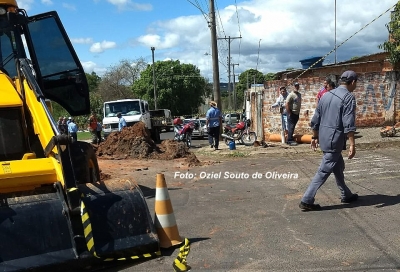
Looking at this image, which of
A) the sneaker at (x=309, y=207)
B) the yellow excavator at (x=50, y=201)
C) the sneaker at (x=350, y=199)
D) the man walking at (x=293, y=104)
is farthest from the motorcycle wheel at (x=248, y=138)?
the yellow excavator at (x=50, y=201)

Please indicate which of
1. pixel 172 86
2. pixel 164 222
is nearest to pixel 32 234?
pixel 164 222

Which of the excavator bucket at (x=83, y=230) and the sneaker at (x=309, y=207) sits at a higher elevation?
the excavator bucket at (x=83, y=230)

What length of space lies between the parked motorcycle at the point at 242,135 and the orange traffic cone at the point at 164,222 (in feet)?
37.4

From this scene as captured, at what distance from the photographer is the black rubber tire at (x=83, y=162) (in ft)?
19.3

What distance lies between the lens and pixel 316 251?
5.13m

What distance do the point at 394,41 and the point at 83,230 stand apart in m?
13.1

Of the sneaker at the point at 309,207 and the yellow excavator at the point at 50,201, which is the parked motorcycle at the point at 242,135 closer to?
the sneaker at the point at 309,207

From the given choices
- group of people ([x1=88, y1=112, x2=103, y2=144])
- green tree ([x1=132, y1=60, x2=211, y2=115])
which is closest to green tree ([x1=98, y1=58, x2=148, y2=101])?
green tree ([x1=132, y1=60, x2=211, y2=115])

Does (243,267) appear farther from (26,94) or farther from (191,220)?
(26,94)

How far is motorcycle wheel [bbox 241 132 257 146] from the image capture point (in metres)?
17.3

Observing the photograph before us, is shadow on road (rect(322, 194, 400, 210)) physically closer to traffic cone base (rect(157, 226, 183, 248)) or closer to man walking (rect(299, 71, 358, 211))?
man walking (rect(299, 71, 358, 211))

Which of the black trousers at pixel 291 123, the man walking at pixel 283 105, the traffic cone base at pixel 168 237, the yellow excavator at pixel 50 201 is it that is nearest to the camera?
the yellow excavator at pixel 50 201

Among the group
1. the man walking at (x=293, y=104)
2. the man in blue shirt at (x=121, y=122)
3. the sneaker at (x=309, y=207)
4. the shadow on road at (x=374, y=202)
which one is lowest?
the shadow on road at (x=374, y=202)

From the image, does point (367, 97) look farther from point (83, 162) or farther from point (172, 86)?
point (172, 86)
